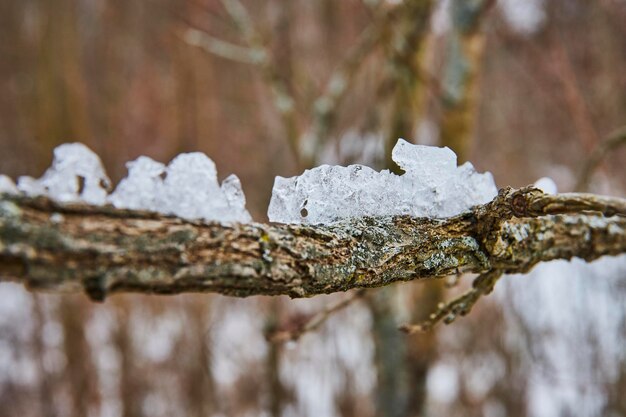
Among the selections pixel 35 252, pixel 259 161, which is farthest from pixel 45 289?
pixel 259 161

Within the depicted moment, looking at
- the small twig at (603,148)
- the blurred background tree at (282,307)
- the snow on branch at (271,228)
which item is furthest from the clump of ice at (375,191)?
the blurred background tree at (282,307)

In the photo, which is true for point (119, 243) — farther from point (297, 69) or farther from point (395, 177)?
point (297, 69)

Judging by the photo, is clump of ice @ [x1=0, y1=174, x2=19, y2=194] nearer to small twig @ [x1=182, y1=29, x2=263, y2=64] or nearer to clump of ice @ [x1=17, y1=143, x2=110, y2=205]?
clump of ice @ [x1=17, y1=143, x2=110, y2=205]

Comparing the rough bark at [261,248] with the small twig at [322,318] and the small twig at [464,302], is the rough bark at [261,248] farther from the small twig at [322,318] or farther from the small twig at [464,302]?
the small twig at [322,318]

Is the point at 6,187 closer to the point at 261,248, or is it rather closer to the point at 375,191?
the point at 261,248

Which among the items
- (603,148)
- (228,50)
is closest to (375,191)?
(603,148)

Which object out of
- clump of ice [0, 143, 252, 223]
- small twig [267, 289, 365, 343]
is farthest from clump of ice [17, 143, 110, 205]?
small twig [267, 289, 365, 343]
